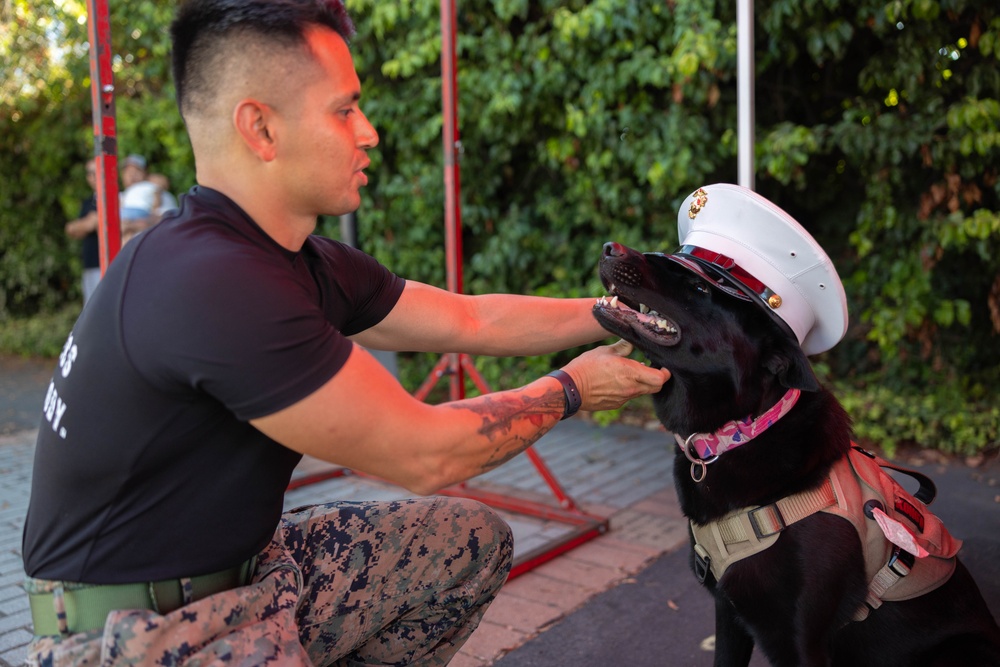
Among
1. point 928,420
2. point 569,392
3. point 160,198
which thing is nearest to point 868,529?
point 569,392

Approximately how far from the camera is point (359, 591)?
191 cm

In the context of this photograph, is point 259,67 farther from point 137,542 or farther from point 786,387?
point 786,387

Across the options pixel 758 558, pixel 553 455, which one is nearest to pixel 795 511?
pixel 758 558

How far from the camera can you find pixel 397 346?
7.46ft

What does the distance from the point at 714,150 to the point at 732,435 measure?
142 inches

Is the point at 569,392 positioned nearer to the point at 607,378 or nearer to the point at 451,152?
the point at 607,378

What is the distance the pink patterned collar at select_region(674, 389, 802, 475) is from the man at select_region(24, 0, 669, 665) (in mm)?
471

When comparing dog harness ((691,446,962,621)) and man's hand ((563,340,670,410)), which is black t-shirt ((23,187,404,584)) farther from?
dog harness ((691,446,962,621))

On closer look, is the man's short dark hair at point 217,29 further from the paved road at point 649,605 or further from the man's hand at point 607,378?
the paved road at point 649,605

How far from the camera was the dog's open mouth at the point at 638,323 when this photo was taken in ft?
6.66

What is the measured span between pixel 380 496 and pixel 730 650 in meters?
2.55

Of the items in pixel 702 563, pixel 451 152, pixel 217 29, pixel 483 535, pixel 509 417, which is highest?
pixel 217 29

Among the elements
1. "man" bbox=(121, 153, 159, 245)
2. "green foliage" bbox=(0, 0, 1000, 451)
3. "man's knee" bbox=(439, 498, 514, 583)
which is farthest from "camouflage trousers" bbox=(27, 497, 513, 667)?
"man" bbox=(121, 153, 159, 245)

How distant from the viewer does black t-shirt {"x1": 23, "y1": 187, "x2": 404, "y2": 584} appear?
55.2 inches
